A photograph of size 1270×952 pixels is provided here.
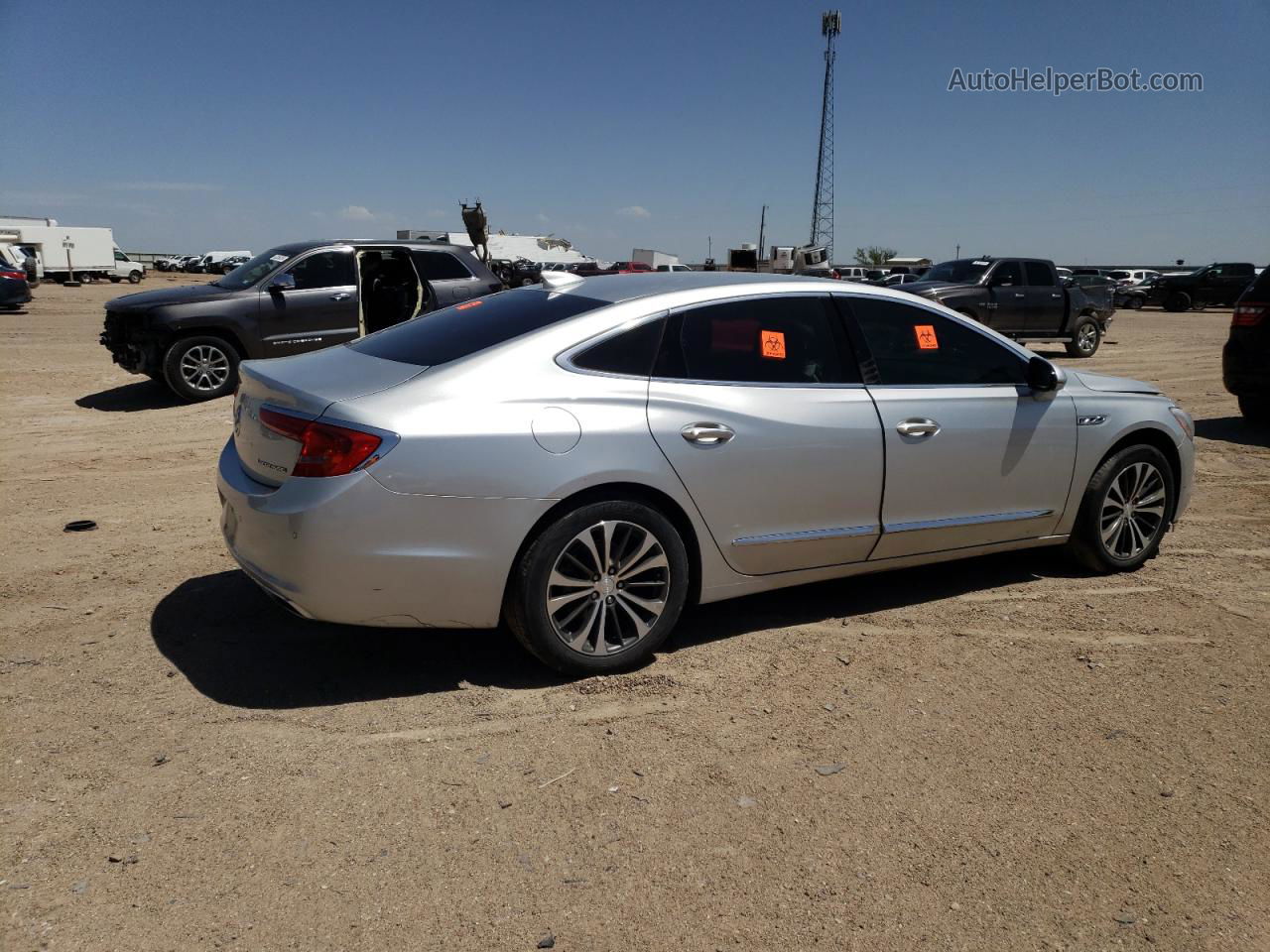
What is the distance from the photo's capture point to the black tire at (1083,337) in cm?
1762

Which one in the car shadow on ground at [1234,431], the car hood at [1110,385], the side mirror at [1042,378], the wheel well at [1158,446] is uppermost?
the side mirror at [1042,378]

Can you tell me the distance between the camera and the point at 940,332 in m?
4.79

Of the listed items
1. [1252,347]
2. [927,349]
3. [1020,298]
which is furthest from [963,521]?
[1020,298]

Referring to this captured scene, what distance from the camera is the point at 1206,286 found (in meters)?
35.4

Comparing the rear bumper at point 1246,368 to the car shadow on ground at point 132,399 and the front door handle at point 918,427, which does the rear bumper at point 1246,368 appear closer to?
Result: the front door handle at point 918,427

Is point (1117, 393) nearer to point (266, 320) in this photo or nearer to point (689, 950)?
point (689, 950)

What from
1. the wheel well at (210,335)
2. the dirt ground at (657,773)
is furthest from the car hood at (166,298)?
the dirt ground at (657,773)

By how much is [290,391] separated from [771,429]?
1.93 metres

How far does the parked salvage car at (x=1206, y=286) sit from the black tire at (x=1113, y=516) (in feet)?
116

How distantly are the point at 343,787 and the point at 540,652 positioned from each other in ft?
3.01

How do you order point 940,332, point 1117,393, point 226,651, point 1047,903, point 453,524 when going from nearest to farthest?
point 1047,903 → point 453,524 → point 226,651 → point 940,332 → point 1117,393

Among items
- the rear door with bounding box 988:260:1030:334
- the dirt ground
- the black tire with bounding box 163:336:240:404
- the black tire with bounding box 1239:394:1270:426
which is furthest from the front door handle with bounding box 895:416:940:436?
the rear door with bounding box 988:260:1030:334

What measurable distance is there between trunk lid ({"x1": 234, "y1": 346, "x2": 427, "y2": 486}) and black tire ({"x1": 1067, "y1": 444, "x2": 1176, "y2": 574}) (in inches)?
140

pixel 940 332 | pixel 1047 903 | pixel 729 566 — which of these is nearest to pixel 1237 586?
pixel 940 332
